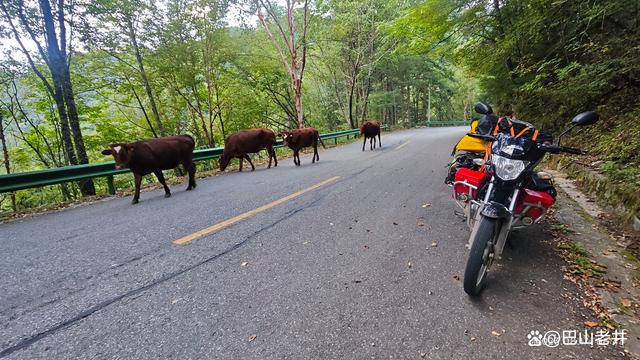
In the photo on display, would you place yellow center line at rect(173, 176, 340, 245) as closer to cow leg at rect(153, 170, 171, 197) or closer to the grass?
cow leg at rect(153, 170, 171, 197)

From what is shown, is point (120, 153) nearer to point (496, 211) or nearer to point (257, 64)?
point (496, 211)

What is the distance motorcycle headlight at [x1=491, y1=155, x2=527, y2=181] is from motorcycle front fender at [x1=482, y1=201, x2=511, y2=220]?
339mm

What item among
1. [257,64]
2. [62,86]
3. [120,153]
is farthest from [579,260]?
[257,64]

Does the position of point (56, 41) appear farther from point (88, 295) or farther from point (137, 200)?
point (88, 295)

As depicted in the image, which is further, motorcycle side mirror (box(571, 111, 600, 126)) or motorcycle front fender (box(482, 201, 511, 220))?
→ motorcycle side mirror (box(571, 111, 600, 126))

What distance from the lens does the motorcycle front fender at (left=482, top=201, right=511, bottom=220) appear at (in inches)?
88.1

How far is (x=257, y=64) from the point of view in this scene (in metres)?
17.8

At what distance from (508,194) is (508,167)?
256 mm

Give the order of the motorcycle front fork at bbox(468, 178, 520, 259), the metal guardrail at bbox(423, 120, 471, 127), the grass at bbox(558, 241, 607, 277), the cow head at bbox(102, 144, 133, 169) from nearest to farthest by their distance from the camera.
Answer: the motorcycle front fork at bbox(468, 178, 520, 259)
the grass at bbox(558, 241, 607, 277)
the cow head at bbox(102, 144, 133, 169)
the metal guardrail at bbox(423, 120, 471, 127)

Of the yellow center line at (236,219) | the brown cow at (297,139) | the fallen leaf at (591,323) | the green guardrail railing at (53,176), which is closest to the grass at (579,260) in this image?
the fallen leaf at (591,323)

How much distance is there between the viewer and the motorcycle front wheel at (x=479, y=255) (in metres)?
2.18

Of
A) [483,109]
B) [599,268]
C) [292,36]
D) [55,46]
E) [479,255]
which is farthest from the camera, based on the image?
[292,36]

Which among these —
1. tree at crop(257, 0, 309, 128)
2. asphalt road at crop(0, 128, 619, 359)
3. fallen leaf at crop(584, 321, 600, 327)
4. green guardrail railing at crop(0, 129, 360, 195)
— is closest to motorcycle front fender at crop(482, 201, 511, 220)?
asphalt road at crop(0, 128, 619, 359)

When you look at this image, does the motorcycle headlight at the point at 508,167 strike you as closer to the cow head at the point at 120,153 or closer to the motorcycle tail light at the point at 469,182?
the motorcycle tail light at the point at 469,182
